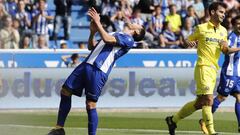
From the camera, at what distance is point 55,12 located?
25.4 meters

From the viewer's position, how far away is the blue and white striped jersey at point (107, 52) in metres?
12.4

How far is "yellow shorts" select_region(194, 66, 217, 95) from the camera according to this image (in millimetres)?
13460

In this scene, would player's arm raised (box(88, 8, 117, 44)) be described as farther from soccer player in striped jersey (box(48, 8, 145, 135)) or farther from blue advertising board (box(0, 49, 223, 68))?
blue advertising board (box(0, 49, 223, 68))

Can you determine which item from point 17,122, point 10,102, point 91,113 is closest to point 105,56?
point 91,113

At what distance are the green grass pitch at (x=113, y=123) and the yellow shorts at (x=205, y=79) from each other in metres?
1.52

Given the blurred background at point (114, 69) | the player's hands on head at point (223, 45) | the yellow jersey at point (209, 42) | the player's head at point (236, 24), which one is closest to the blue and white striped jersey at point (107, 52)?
the yellow jersey at point (209, 42)

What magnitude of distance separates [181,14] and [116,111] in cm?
647

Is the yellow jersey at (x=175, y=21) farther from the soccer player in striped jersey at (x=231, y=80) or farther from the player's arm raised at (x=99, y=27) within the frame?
the player's arm raised at (x=99, y=27)

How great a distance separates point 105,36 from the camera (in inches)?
480

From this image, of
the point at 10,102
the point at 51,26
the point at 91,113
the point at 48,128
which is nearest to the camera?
the point at 91,113

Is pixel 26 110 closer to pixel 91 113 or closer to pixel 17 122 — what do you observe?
pixel 17 122

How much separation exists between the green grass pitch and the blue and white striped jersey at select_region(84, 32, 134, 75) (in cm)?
205

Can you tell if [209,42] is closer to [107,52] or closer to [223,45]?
[223,45]

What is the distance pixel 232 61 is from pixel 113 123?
2740 millimetres
